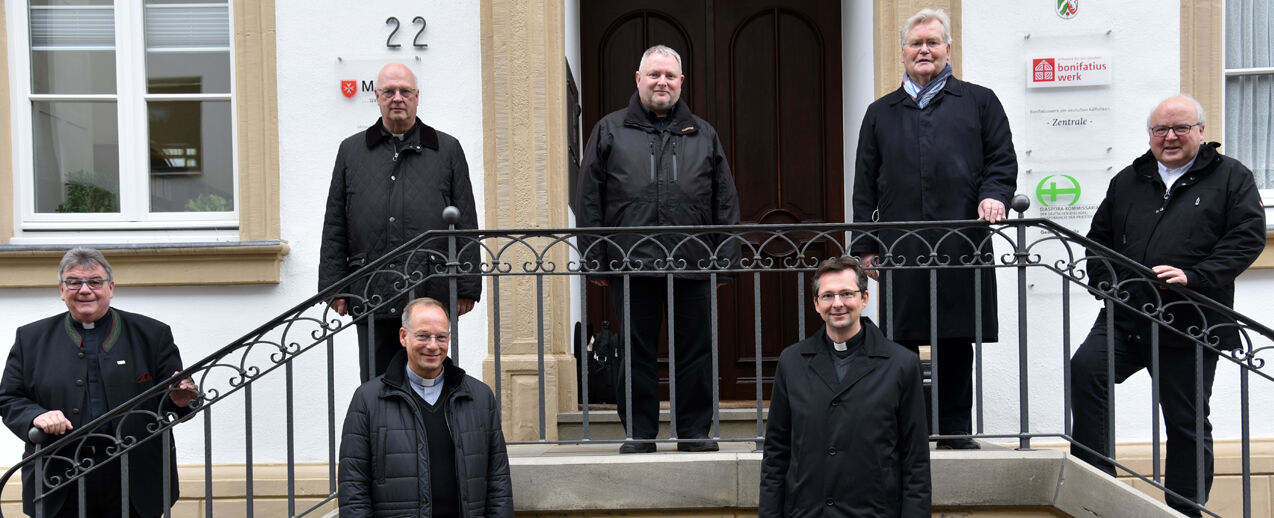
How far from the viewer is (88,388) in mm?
4891

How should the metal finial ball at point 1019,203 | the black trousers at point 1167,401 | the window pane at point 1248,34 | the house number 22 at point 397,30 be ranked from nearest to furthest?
the metal finial ball at point 1019,203
the black trousers at point 1167,401
the house number 22 at point 397,30
the window pane at point 1248,34

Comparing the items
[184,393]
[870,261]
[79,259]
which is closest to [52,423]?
[184,393]

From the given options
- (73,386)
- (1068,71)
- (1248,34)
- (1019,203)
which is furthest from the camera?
(1248,34)

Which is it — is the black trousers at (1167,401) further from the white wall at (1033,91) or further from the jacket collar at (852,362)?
the white wall at (1033,91)

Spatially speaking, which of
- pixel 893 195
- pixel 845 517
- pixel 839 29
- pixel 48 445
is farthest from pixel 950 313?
pixel 48 445

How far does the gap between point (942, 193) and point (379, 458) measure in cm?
243

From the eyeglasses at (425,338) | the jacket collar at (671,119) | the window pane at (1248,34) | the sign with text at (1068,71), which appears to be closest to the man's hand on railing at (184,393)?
the eyeglasses at (425,338)

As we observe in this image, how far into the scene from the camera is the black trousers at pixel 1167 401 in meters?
4.73

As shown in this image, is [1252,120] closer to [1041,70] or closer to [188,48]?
[1041,70]

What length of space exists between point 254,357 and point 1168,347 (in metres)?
4.62

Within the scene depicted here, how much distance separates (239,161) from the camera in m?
6.68

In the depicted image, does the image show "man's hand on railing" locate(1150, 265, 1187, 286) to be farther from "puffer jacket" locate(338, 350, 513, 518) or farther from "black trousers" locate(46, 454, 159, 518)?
"black trousers" locate(46, 454, 159, 518)

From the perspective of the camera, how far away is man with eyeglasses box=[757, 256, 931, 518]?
381cm

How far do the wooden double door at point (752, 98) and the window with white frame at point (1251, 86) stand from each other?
7.10ft
